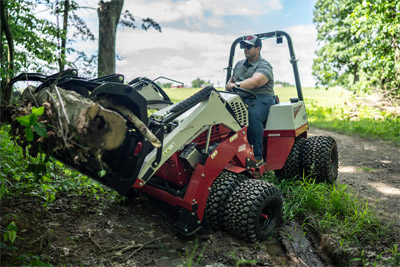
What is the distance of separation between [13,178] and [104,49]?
5880mm

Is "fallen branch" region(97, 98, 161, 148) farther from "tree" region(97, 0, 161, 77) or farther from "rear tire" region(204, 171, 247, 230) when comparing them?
"tree" region(97, 0, 161, 77)

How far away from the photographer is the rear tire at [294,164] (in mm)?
4622

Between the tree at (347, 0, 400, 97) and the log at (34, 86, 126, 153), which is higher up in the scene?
the tree at (347, 0, 400, 97)

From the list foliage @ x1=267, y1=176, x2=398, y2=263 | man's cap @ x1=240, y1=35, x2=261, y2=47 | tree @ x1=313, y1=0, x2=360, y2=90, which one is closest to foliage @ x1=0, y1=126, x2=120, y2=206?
foliage @ x1=267, y1=176, x2=398, y2=263

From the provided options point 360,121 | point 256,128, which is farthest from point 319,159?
point 360,121

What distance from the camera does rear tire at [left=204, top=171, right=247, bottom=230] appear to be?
3232mm

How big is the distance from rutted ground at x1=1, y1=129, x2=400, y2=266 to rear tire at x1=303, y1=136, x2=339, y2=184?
770 mm

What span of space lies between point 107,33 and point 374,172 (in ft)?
23.0

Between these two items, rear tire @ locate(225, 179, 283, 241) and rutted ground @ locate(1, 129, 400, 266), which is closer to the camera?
rutted ground @ locate(1, 129, 400, 266)

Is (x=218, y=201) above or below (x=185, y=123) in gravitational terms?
below

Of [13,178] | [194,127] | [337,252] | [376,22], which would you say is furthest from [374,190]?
[376,22]

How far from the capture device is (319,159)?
454cm

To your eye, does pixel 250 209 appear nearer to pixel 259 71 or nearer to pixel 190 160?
pixel 190 160

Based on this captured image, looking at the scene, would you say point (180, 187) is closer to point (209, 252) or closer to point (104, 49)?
point (209, 252)
